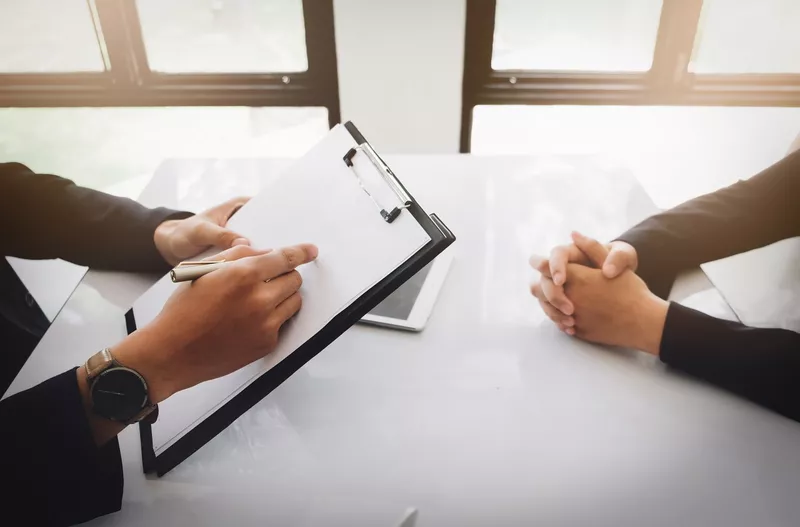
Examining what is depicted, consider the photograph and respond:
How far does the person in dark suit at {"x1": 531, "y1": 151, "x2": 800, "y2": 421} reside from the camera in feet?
2.18

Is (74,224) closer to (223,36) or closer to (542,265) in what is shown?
(542,265)

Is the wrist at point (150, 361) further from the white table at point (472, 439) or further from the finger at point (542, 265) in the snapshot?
the finger at point (542, 265)

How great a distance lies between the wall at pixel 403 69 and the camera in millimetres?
1505

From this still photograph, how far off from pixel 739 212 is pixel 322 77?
1115mm

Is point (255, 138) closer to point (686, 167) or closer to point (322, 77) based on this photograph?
point (322, 77)

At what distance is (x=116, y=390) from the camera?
0.56m

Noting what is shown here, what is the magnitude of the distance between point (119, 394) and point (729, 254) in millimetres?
852

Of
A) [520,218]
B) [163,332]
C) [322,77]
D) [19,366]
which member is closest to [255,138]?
[322,77]

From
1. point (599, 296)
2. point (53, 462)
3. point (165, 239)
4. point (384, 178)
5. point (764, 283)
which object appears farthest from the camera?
point (764, 283)

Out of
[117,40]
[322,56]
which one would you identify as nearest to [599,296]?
[322,56]

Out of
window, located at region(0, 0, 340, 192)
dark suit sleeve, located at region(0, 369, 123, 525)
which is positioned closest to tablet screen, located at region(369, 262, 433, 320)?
dark suit sleeve, located at region(0, 369, 123, 525)

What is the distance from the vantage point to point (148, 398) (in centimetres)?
57

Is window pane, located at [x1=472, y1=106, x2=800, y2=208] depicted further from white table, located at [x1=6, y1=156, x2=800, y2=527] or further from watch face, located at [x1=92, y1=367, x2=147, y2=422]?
watch face, located at [x1=92, y1=367, x2=147, y2=422]

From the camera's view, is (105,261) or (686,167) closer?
(105,261)
